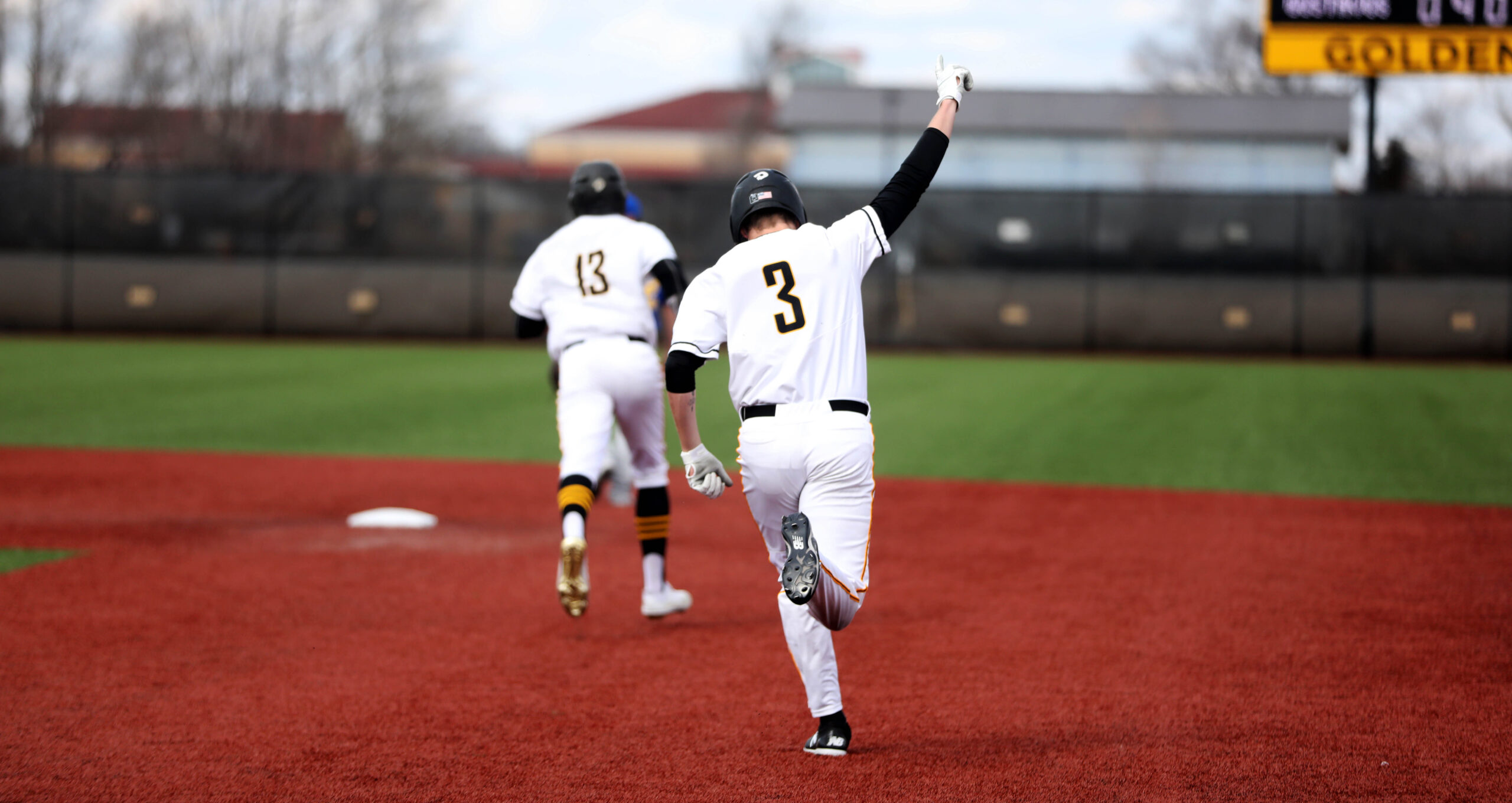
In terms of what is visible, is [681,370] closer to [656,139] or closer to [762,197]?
[762,197]

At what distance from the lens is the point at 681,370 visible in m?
4.19

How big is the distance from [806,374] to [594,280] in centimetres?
215

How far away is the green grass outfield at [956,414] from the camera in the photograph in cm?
1141

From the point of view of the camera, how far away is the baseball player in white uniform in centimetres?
399

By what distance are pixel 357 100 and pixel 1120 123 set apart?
100 ft

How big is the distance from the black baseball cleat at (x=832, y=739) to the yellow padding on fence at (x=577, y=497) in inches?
73.1

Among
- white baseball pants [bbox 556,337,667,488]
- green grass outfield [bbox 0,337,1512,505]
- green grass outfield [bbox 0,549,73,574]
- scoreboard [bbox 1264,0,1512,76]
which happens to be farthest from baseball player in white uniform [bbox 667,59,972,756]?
scoreboard [bbox 1264,0,1512,76]

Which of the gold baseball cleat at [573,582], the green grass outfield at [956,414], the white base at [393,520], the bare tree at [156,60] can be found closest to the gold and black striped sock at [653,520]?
the gold baseball cleat at [573,582]

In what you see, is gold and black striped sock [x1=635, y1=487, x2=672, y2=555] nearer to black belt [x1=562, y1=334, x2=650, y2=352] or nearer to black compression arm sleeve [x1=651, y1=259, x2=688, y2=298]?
black belt [x1=562, y1=334, x2=650, y2=352]

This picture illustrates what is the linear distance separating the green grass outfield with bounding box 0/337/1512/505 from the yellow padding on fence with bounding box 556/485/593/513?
556 centimetres

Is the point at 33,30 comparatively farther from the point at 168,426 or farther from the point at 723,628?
the point at 723,628

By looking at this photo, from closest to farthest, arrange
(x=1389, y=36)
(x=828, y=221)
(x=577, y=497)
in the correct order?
(x=577, y=497) < (x=1389, y=36) < (x=828, y=221)

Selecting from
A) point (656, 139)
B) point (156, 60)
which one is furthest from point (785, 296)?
point (656, 139)

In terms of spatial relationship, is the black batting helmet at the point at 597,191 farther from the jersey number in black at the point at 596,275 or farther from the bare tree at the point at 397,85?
the bare tree at the point at 397,85
